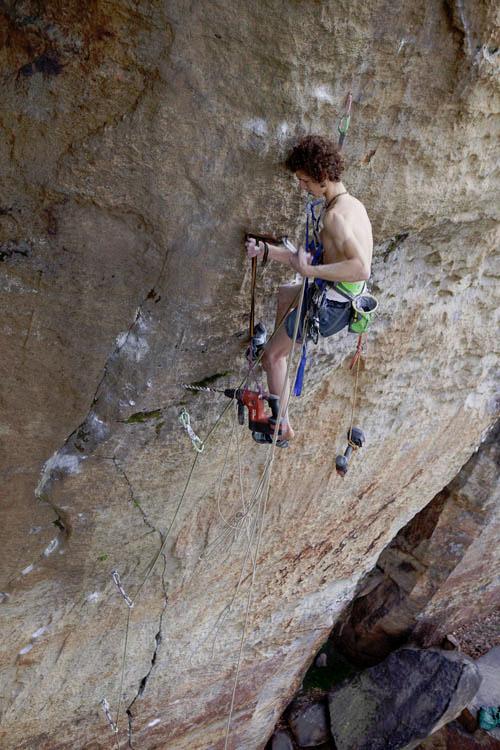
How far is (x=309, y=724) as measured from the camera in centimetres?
670

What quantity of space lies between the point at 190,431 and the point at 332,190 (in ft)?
4.65

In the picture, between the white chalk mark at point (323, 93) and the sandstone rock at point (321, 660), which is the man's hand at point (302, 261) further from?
the sandstone rock at point (321, 660)

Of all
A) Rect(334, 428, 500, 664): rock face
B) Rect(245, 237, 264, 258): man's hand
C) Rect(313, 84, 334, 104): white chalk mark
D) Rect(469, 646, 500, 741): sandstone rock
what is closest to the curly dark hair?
Rect(313, 84, 334, 104): white chalk mark

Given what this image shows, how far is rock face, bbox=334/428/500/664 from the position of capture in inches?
227

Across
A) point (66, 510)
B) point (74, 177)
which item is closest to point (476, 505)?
point (66, 510)

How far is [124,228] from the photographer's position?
7.98 feet

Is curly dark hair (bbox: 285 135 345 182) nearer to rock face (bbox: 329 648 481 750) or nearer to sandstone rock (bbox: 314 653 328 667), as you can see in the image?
rock face (bbox: 329 648 481 750)

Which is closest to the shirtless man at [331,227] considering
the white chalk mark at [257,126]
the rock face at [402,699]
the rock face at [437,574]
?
the white chalk mark at [257,126]

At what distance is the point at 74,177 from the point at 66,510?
1701mm

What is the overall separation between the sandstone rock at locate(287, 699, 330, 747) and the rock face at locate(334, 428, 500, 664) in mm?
820

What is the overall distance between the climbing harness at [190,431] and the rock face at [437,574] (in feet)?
11.0

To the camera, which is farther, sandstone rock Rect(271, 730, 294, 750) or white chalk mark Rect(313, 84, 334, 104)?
sandstone rock Rect(271, 730, 294, 750)

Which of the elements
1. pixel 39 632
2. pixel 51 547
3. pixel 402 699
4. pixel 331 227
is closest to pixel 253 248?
pixel 331 227

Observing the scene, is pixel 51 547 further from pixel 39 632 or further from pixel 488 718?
pixel 488 718
